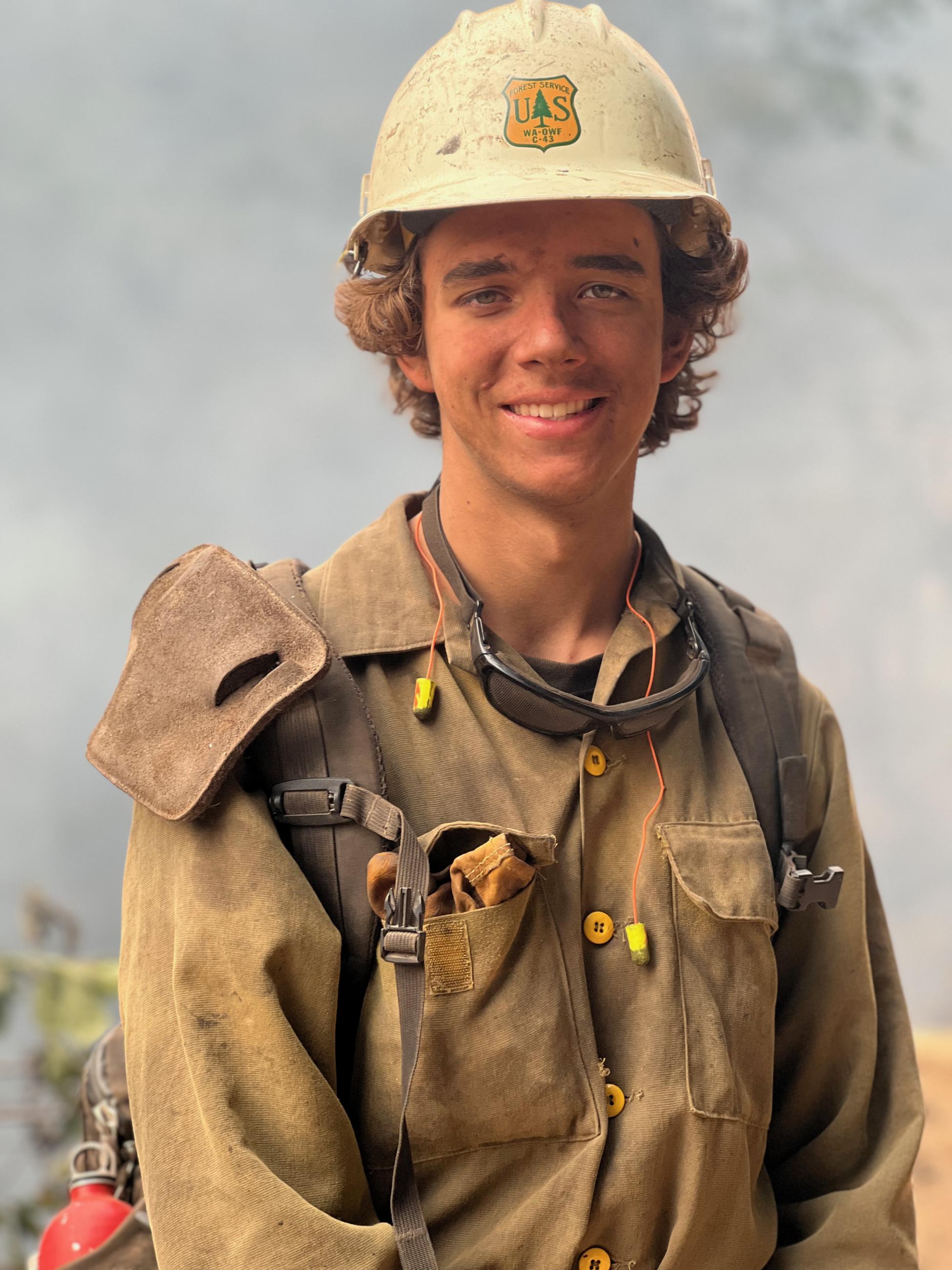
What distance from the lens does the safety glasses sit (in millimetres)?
1798

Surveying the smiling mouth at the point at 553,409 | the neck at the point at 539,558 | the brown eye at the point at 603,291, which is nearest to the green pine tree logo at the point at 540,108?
the brown eye at the point at 603,291

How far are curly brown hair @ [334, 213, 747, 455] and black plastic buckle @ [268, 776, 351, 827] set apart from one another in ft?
2.44

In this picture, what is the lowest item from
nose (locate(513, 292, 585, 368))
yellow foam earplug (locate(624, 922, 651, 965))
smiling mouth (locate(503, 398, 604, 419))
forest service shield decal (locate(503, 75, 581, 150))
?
yellow foam earplug (locate(624, 922, 651, 965))

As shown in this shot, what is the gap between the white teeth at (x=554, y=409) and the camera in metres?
1.83

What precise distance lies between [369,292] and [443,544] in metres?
0.42

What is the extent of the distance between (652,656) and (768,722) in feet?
0.73

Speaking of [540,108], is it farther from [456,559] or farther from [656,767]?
[656,767]

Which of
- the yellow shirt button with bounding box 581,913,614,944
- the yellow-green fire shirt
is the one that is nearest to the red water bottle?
the yellow-green fire shirt

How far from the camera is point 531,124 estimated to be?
1.83m

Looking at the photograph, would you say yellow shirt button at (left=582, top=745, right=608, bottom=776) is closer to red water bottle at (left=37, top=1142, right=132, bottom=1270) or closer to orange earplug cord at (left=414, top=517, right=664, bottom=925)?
orange earplug cord at (left=414, top=517, right=664, bottom=925)

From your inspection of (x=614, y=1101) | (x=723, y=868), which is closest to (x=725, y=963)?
(x=723, y=868)

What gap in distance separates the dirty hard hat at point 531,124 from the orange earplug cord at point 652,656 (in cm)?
48

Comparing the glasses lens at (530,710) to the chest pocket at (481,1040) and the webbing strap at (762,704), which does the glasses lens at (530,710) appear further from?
the webbing strap at (762,704)

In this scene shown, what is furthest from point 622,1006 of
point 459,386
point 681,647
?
point 459,386
